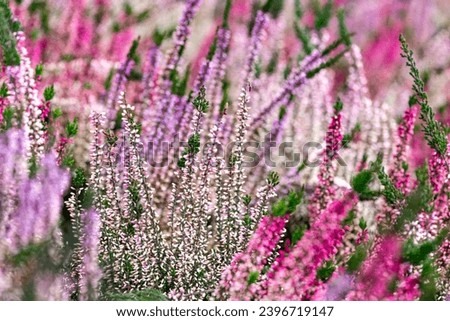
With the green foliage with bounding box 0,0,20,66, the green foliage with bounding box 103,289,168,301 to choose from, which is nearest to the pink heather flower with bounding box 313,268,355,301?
the green foliage with bounding box 103,289,168,301

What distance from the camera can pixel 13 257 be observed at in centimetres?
126

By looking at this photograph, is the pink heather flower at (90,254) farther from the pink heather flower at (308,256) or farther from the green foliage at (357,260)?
the green foliage at (357,260)

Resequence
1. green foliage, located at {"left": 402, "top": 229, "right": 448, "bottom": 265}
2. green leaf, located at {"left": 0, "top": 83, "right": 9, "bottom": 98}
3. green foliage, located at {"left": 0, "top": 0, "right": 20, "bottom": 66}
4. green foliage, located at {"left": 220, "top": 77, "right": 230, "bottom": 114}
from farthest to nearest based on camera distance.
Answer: green foliage, located at {"left": 220, "top": 77, "right": 230, "bottom": 114}, green leaf, located at {"left": 0, "top": 83, "right": 9, "bottom": 98}, green foliage, located at {"left": 0, "top": 0, "right": 20, "bottom": 66}, green foliage, located at {"left": 402, "top": 229, "right": 448, "bottom": 265}

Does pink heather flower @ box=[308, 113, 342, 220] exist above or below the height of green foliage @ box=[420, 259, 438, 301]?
above

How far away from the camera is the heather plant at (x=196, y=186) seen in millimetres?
1321

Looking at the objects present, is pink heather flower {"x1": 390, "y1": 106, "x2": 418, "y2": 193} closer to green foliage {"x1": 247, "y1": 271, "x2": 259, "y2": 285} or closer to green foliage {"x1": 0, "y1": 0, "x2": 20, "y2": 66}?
green foliage {"x1": 247, "y1": 271, "x2": 259, "y2": 285}

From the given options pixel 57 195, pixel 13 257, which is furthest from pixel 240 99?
pixel 13 257

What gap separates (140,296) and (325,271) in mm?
385

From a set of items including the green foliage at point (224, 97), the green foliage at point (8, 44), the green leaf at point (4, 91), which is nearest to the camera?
the green foliage at point (8, 44)

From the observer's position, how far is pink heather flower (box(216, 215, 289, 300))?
131 centimetres

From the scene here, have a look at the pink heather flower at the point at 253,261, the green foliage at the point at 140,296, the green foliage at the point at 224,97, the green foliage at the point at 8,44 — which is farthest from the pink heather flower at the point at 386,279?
the green foliage at the point at 8,44

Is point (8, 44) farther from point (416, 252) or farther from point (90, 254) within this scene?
point (416, 252)

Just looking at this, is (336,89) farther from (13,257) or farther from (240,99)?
(13,257)

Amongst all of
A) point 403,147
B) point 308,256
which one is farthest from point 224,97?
point 308,256
